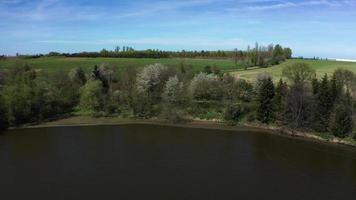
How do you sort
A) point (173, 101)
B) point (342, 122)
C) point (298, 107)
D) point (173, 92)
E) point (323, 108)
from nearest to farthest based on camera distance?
point (342, 122)
point (323, 108)
point (298, 107)
point (173, 101)
point (173, 92)

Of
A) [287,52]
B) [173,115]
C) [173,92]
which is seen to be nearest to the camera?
[173,115]

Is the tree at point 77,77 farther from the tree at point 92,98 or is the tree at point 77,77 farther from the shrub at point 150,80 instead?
the shrub at point 150,80

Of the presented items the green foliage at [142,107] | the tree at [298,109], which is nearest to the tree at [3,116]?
the green foliage at [142,107]

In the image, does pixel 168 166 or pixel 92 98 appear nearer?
pixel 168 166

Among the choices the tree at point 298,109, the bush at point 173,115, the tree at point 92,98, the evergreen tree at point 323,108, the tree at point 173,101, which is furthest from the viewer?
the tree at point 92,98

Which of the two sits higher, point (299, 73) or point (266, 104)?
point (299, 73)

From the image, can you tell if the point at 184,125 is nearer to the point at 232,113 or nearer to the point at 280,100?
the point at 232,113

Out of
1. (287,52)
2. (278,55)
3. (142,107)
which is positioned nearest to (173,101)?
(142,107)

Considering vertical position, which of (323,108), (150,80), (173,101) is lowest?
(173,101)

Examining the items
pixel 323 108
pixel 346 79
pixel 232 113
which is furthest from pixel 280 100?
pixel 346 79
